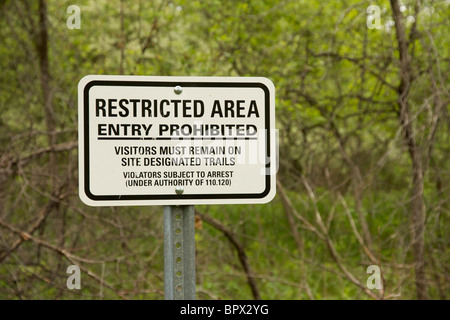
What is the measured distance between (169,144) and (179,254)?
0.98 feet

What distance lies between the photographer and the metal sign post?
5.81 ft

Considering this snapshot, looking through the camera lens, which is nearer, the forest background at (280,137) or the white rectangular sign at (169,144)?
the white rectangular sign at (169,144)

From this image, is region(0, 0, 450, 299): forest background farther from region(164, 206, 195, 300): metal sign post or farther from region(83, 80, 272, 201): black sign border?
region(164, 206, 195, 300): metal sign post

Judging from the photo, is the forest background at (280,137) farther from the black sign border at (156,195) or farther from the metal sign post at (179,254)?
the metal sign post at (179,254)

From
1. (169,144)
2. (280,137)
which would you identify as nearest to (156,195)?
(169,144)

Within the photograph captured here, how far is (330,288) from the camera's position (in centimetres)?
661

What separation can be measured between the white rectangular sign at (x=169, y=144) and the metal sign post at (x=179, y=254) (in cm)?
4

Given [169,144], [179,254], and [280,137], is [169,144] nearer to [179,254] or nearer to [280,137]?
[179,254]

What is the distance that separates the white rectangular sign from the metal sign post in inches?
1.6

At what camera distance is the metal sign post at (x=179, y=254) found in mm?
A: 1771

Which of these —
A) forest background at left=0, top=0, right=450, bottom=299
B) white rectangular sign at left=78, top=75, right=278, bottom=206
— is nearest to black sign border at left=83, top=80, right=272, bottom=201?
white rectangular sign at left=78, top=75, right=278, bottom=206

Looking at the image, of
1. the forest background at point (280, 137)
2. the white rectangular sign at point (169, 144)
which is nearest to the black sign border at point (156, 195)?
the white rectangular sign at point (169, 144)
